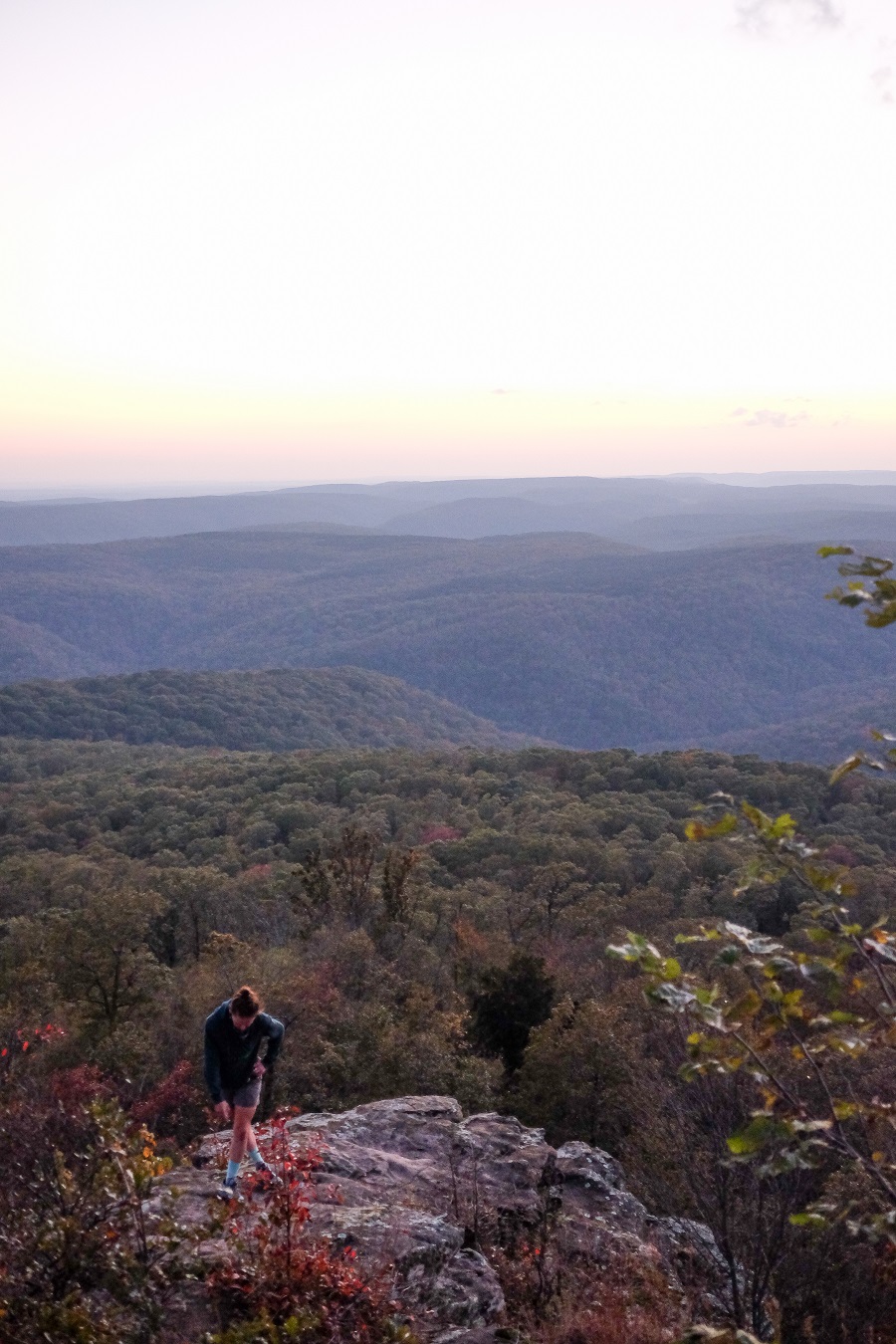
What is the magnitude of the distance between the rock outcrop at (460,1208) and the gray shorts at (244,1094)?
85 centimetres

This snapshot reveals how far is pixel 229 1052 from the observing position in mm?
8078

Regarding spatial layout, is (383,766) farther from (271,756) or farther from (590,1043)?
(590,1043)

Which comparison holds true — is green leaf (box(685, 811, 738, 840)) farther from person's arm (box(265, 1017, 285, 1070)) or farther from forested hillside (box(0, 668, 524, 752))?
forested hillside (box(0, 668, 524, 752))

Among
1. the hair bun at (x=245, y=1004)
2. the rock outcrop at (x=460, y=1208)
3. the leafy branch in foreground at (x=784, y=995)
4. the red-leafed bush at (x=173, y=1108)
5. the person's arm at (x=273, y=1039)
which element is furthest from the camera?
the red-leafed bush at (x=173, y=1108)

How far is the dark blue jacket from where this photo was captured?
8.02 metres

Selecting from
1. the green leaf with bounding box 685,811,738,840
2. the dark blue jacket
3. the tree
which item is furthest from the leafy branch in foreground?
the tree

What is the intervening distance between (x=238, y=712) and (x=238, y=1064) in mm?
135317

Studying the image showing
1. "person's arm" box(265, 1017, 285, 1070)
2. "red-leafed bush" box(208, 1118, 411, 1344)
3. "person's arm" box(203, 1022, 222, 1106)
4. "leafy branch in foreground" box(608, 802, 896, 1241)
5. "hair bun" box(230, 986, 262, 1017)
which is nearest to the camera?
"leafy branch in foreground" box(608, 802, 896, 1241)

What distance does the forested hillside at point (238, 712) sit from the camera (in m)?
129

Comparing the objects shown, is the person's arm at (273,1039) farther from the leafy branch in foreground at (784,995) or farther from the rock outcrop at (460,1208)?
the leafy branch in foreground at (784,995)

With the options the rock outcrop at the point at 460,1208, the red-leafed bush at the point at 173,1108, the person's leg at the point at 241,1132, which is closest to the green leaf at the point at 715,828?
the rock outcrop at the point at 460,1208

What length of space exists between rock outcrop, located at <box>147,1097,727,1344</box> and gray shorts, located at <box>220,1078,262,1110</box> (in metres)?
0.85

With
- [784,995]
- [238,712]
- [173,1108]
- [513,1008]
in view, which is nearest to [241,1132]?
[784,995]

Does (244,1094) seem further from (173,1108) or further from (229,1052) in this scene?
(173,1108)
